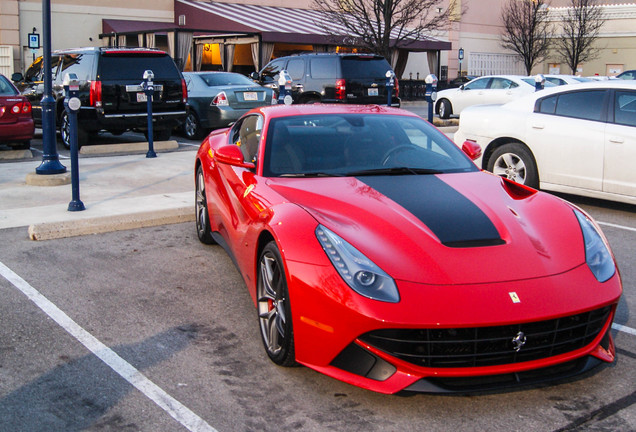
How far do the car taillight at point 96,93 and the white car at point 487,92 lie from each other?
520 inches

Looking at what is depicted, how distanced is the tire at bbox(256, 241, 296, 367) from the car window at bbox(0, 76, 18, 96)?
9726 mm

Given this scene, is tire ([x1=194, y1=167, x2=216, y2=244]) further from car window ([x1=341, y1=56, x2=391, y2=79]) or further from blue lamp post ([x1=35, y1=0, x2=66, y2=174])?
car window ([x1=341, y1=56, x2=391, y2=79])

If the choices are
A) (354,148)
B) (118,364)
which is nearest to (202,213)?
(354,148)

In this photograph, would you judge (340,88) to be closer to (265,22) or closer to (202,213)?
(202,213)

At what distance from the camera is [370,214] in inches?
166

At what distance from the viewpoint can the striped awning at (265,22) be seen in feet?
99.5

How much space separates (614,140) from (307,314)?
559 centimetres

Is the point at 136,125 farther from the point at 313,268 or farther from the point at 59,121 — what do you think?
the point at 313,268

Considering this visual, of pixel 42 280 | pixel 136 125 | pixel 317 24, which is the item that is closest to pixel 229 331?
pixel 42 280

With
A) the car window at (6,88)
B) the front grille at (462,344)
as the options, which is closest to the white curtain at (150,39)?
the car window at (6,88)

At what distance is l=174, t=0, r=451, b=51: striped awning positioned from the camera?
30.3 meters

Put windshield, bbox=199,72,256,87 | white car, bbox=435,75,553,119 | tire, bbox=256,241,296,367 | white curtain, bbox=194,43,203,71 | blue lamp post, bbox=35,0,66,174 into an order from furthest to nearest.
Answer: white curtain, bbox=194,43,203,71 < white car, bbox=435,75,553,119 < windshield, bbox=199,72,256,87 < blue lamp post, bbox=35,0,66,174 < tire, bbox=256,241,296,367

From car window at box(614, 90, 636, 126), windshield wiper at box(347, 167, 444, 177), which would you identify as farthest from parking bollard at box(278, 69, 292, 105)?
windshield wiper at box(347, 167, 444, 177)

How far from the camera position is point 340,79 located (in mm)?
16641
